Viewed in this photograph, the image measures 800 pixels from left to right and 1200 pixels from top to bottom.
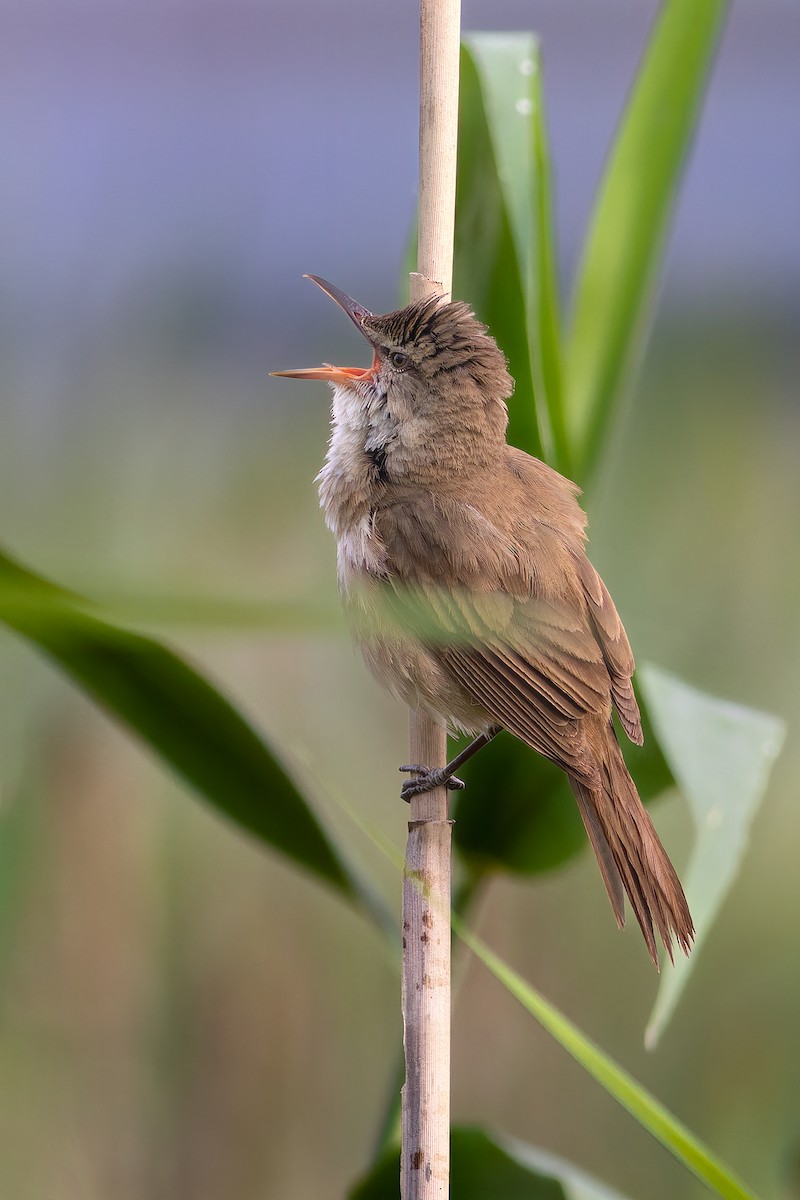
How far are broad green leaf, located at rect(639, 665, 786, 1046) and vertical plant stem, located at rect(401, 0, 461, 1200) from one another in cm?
23

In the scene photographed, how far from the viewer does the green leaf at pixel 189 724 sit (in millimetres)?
1180

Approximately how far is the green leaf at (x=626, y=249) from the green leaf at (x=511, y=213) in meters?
0.11

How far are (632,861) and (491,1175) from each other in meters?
0.41

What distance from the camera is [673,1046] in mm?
2293

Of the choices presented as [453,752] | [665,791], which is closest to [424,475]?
[453,752]

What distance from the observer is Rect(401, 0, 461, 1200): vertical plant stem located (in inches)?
47.6

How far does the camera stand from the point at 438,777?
1.49 metres

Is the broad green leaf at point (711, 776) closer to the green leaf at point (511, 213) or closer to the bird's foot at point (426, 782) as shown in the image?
the bird's foot at point (426, 782)

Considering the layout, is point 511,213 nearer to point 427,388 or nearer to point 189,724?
point 427,388

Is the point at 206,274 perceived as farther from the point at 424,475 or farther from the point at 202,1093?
the point at 202,1093

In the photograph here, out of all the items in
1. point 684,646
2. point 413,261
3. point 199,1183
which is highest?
point 413,261

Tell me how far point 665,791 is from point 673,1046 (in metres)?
0.91

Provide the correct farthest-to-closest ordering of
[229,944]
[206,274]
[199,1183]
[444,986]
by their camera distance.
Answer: [206,274], [229,944], [199,1183], [444,986]

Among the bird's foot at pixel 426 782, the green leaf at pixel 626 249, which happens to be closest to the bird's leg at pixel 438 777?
the bird's foot at pixel 426 782
